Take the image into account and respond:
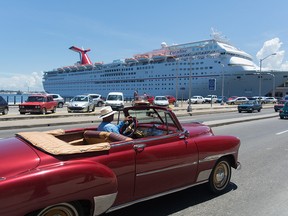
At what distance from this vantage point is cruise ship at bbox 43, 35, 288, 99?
69.8m

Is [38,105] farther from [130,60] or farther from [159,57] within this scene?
[130,60]

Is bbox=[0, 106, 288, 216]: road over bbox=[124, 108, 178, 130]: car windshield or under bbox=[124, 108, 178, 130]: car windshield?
under

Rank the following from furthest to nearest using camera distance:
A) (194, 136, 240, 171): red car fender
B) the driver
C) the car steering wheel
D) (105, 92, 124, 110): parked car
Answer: (105, 92, 124, 110): parked car, the car steering wheel, (194, 136, 240, 171): red car fender, the driver

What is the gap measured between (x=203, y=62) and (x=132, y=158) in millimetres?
73203

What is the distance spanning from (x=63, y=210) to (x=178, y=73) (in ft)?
251

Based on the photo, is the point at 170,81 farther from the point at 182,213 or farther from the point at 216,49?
the point at 182,213

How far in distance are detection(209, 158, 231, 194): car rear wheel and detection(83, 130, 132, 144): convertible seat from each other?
1.80 meters

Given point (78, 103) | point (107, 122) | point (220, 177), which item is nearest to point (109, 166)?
point (107, 122)

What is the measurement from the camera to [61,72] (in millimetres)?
104875

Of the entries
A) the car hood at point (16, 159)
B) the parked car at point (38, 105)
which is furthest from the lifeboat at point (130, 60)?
the car hood at point (16, 159)

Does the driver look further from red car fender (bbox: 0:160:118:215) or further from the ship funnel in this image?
the ship funnel

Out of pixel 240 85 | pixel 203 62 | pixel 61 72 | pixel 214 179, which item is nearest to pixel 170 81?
pixel 203 62

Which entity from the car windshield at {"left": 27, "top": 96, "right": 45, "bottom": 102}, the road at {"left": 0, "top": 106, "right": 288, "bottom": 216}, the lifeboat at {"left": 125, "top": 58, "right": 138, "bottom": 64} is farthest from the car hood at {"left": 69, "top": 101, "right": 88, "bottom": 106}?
the lifeboat at {"left": 125, "top": 58, "right": 138, "bottom": 64}

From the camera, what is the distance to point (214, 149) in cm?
489
